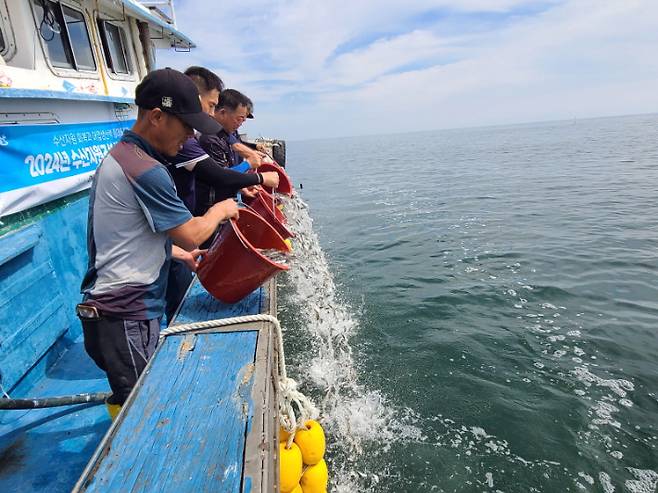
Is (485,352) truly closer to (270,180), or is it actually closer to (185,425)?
(270,180)

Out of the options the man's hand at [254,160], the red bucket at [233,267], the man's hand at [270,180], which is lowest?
the red bucket at [233,267]

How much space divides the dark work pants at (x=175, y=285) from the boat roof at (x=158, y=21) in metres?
4.96

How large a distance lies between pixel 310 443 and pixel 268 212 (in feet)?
6.52

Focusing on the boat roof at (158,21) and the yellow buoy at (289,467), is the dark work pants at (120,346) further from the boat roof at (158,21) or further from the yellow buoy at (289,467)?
the boat roof at (158,21)

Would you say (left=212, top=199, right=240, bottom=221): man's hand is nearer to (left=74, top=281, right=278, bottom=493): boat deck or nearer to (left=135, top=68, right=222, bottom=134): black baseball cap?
(left=135, top=68, right=222, bottom=134): black baseball cap

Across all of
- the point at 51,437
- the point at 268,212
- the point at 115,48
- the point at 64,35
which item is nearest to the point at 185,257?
the point at 268,212

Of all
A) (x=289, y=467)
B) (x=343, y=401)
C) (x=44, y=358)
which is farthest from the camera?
(x=343, y=401)

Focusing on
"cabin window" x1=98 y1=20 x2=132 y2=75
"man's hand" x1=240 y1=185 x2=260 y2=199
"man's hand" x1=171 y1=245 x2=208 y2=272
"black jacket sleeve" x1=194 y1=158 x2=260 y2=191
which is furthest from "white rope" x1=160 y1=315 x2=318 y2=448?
"cabin window" x1=98 y1=20 x2=132 y2=75

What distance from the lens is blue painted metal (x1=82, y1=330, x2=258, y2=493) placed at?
4.75 feet

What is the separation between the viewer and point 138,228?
6.50 feet

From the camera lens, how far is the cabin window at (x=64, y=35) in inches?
171

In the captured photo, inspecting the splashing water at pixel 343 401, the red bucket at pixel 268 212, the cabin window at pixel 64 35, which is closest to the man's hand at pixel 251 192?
the red bucket at pixel 268 212

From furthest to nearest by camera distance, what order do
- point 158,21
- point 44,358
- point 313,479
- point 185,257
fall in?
1. point 158,21
2. point 44,358
3. point 185,257
4. point 313,479

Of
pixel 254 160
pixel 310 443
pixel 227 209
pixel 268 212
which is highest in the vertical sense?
pixel 254 160
